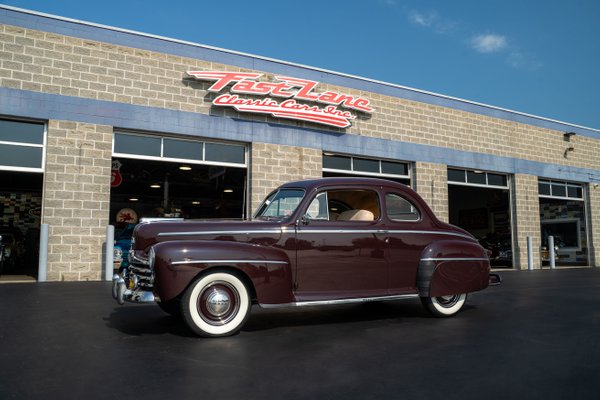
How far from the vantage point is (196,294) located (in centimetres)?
467

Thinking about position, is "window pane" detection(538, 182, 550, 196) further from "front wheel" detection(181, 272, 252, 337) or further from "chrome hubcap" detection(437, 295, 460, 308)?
"front wheel" detection(181, 272, 252, 337)

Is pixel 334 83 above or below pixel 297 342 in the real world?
above

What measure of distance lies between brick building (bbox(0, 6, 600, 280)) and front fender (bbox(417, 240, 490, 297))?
779 cm

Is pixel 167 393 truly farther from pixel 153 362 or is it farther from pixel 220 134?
pixel 220 134

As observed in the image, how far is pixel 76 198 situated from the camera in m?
11.0

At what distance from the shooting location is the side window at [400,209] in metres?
5.93

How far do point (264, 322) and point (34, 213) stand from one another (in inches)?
881

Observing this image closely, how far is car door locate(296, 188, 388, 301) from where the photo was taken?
5.23 metres

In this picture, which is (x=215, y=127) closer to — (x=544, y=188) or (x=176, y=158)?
(x=176, y=158)

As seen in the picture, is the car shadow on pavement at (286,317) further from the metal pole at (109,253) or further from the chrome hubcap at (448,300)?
the metal pole at (109,253)

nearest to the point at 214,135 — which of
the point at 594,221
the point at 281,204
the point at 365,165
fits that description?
the point at 365,165

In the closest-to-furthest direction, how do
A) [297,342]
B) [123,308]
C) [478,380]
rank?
[478,380], [297,342], [123,308]

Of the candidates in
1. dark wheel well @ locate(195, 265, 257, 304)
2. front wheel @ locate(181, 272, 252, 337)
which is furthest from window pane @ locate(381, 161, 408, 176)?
front wheel @ locate(181, 272, 252, 337)

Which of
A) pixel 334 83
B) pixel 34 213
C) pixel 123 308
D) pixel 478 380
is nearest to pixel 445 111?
pixel 334 83
